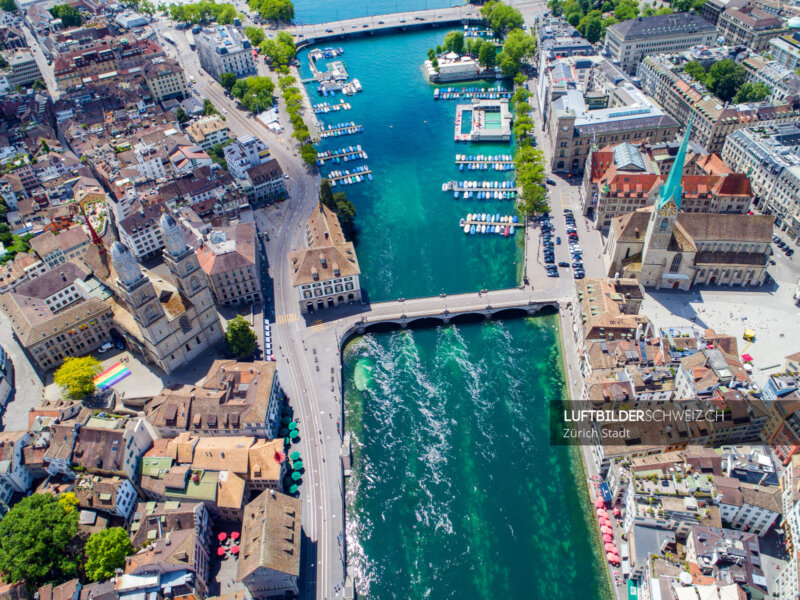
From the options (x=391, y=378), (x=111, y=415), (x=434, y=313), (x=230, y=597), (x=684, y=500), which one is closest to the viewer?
(x=230, y=597)

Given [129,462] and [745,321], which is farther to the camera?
[745,321]

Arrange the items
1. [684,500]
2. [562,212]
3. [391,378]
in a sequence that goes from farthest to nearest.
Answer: [562,212] < [391,378] < [684,500]

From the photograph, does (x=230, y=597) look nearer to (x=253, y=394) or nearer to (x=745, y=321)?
(x=253, y=394)

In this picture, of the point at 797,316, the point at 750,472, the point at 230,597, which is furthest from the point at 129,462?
the point at 797,316

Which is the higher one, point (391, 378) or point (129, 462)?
point (129, 462)

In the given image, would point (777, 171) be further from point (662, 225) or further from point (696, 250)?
point (662, 225)
